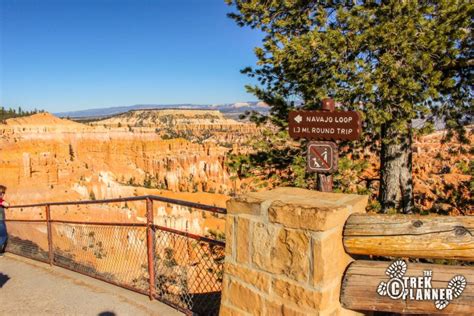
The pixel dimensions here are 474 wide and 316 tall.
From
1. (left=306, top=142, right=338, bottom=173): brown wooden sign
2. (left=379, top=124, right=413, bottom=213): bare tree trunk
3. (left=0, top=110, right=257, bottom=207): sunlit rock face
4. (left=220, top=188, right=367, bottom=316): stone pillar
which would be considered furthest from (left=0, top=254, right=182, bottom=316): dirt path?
(left=0, top=110, right=257, bottom=207): sunlit rock face

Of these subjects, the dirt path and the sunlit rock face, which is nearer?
the dirt path

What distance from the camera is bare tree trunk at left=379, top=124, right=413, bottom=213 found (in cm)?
730

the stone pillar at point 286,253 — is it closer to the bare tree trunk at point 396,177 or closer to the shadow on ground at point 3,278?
the shadow on ground at point 3,278

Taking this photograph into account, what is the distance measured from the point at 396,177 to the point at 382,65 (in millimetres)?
2476

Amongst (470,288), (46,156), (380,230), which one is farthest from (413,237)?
(46,156)

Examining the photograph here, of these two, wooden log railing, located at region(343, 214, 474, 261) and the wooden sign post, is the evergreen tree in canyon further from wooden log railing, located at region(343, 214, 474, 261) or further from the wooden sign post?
wooden log railing, located at region(343, 214, 474, 261)

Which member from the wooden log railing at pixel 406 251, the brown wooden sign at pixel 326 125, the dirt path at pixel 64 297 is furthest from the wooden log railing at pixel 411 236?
the dirt path at pixel 64 297

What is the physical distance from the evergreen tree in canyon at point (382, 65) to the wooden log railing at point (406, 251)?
370 cm

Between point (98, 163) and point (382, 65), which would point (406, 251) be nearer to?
point (382, 65)

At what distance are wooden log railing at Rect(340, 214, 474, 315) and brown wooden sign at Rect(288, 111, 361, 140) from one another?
5.58 ft

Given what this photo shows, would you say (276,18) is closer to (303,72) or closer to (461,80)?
(303,72)

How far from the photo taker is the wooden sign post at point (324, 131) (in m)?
4.06

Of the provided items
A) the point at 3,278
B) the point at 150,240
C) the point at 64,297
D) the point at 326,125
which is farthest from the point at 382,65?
the point at 3,278

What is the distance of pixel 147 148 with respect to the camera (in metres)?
69.0
